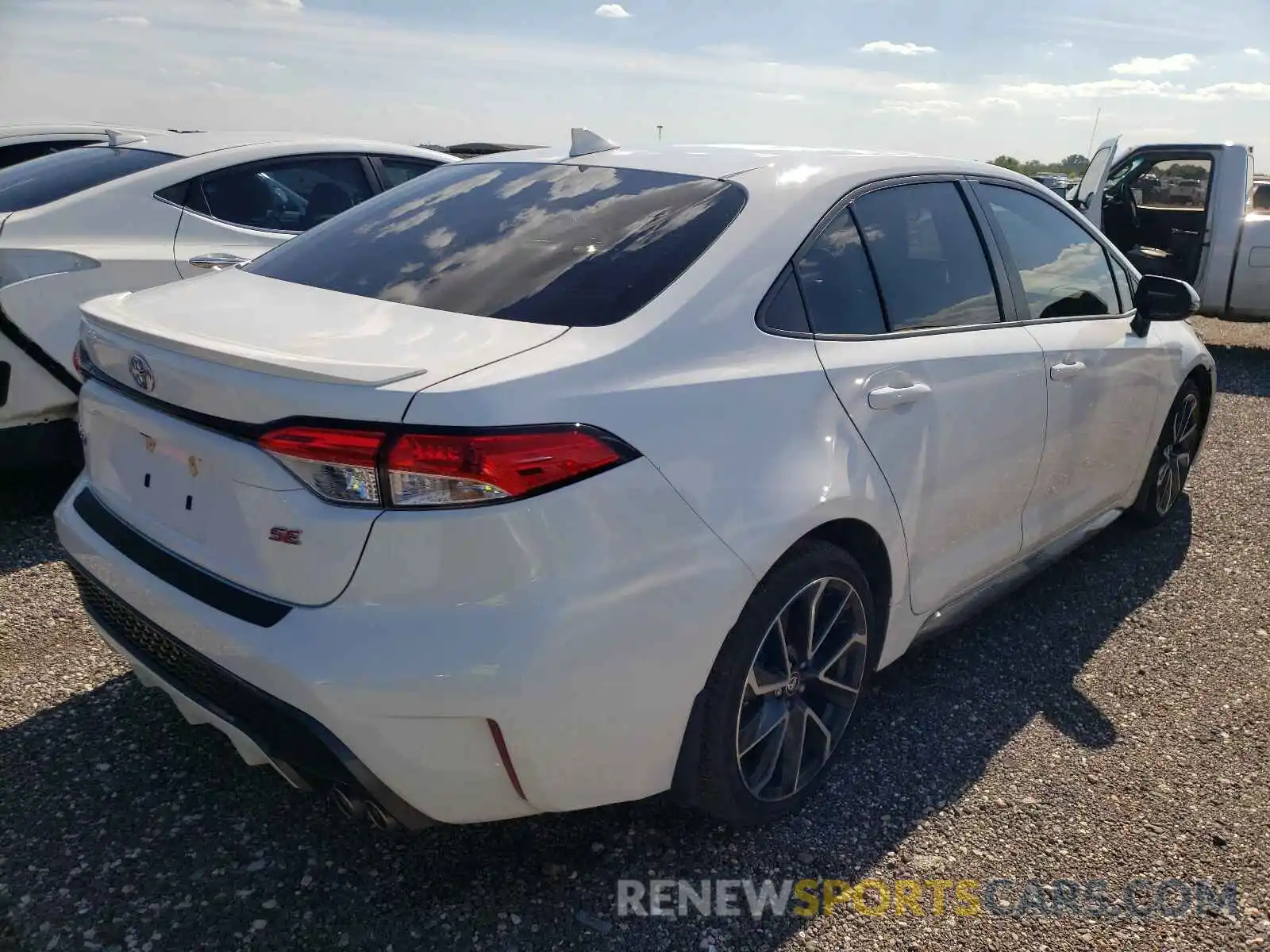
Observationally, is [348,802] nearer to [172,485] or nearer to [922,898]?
[172,485]

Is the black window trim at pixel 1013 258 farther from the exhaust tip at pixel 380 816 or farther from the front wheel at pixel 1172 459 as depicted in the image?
the exhaust tip at pixel 380 816

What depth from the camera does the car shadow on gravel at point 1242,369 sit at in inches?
314

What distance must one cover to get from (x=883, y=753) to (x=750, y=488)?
3.84 feet

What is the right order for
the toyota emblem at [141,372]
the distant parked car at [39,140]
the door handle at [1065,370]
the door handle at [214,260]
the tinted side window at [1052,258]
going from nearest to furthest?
the toyota emblem at [141,372] → the door handle at [1065,370] → the tinted side window at [1052,258] → the door handle at [214,260] → the distant parked car at [39,140]

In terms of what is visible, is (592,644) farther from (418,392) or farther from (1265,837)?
(1265,837)

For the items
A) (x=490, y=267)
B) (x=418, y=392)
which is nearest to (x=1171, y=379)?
(x=490, y=267)

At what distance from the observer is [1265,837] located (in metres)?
2.57

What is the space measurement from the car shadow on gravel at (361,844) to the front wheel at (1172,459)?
168 cm

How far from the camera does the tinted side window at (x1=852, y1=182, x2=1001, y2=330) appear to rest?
2.72 metres

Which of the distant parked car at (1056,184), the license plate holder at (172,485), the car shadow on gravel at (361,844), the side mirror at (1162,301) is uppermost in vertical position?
the distant parked car at (1056,184)

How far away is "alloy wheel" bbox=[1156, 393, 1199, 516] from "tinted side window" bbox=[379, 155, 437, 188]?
4040 mm

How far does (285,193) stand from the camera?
5141mm

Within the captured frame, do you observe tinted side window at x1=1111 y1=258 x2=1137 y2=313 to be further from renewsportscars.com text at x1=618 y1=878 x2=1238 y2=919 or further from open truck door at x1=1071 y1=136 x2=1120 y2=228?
open truck door at x1=1071 y1=136 x2=1120 y2=228

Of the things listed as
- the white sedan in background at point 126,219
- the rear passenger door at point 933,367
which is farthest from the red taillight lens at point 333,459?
the white sedan in background at point 126,219
